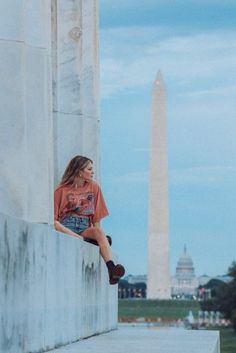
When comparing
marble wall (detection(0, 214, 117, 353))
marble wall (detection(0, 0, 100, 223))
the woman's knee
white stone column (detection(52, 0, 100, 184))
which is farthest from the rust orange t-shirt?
marble wall (detection(0, 0, 100, 223))

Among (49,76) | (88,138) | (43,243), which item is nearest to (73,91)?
(88,138)

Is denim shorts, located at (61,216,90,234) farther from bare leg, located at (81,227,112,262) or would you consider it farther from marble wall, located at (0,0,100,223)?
marble wall, located at (0,0,100,223)

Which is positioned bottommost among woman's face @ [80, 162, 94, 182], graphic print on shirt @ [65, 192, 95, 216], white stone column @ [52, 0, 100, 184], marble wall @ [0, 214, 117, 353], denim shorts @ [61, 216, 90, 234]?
marble wall @ [0, 214, 117, 353]

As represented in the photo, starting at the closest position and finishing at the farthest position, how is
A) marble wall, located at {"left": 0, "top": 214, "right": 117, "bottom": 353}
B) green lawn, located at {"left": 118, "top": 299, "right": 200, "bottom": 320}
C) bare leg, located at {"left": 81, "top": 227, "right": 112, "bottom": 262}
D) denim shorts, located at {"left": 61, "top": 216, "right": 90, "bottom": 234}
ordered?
marble wall, located at {"left": 0, "top": 214, "right": 117, "bottom": 353}, bare leg, located at {"left": 81, "top": 227, "right": 112, "bottom": 262}, denim shorts, located at {"left": 61, "top": 216, "right": 90, "bottom": 234}, green lawn, located at {"left": 118, "top": 299, "right": 200, "bottom": 320}

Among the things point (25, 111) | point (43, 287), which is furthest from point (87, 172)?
point (43, 287)

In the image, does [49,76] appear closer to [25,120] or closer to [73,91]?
[25,120]

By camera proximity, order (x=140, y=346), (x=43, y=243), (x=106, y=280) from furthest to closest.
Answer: (x=106, y=280), (x=140, y=346), (x=43, y=243)

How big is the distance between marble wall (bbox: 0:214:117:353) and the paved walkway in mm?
214

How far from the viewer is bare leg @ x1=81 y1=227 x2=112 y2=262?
1764 cm

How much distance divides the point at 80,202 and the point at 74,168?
0.73 metres

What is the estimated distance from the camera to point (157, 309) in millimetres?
167250

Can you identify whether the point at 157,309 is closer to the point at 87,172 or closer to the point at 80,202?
the point at 80,202

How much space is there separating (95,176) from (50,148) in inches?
282

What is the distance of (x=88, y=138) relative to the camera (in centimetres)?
2077
